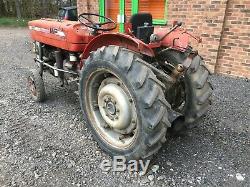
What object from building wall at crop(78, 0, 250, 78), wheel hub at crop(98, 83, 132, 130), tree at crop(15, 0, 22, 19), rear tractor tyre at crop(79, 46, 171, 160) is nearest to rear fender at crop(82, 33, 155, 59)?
rear tractor tyre at crop(79, 46, 171, 160)

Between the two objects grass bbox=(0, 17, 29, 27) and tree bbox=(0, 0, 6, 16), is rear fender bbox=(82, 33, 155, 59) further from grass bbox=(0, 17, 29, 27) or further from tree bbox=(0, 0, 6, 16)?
tree bbox=(0, 0, 6, 16)

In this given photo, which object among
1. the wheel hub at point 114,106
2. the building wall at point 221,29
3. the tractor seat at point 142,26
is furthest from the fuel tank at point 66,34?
the building wall at point 221,29

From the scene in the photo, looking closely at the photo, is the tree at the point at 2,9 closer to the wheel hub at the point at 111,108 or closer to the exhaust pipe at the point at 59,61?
the exhaust pipe at the point at 59,61

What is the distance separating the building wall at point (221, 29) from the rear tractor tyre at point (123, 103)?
3.28 metres

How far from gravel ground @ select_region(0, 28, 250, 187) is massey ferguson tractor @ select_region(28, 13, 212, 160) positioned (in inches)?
10.7

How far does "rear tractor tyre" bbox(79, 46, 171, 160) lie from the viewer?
7.55 ft

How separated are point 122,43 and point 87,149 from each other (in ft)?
4.10

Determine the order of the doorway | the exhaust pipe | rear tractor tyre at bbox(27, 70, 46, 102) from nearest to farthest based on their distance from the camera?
the exhaust pipe, rear tractor tyre at bbox(27, 70, 46, 102), the doorway

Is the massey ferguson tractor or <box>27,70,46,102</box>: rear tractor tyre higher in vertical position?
the massey ferguson tractor

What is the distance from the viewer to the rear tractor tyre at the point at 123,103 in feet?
7.55

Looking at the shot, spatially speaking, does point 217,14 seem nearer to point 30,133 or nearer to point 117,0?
point 117,0

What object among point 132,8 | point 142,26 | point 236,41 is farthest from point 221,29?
point 142,26

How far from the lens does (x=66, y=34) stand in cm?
353

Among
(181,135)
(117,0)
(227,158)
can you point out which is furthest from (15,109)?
(117,0)
